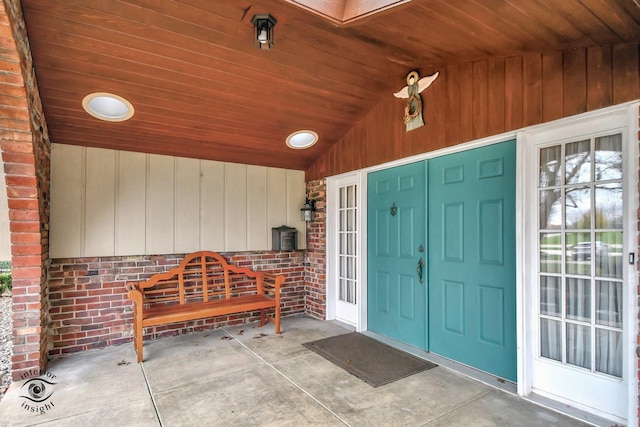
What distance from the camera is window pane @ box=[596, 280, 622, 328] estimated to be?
2.33 m

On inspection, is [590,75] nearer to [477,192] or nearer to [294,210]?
[477,192]

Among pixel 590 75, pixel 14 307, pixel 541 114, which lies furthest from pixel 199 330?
pixel 590 75

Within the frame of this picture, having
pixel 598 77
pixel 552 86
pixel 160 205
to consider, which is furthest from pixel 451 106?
pixel 160 205

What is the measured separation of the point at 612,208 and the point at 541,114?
0.83 meters

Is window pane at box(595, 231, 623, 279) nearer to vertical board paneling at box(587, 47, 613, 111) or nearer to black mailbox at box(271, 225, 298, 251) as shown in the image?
vertical board paneling at box(587, 47, 613, 111)

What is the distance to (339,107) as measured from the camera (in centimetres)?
401

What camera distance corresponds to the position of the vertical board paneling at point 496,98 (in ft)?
9.50

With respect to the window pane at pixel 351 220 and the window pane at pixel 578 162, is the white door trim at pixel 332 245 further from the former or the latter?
the window pane at pixel 578 162

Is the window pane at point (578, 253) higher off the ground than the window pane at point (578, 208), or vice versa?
the window pane at point (578, 208)

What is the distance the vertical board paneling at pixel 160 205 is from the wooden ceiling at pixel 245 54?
21cm

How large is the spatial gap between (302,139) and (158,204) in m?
A: 1.97

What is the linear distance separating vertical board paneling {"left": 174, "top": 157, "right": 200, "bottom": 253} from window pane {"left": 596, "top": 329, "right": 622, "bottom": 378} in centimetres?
410

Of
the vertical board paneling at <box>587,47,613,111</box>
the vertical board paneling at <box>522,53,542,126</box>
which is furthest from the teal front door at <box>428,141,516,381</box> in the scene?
the vertical board paneling at <box>587,47,613,111</box>

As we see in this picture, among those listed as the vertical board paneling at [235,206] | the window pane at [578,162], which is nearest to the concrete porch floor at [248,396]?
the vertical board paneling at [235,206]
